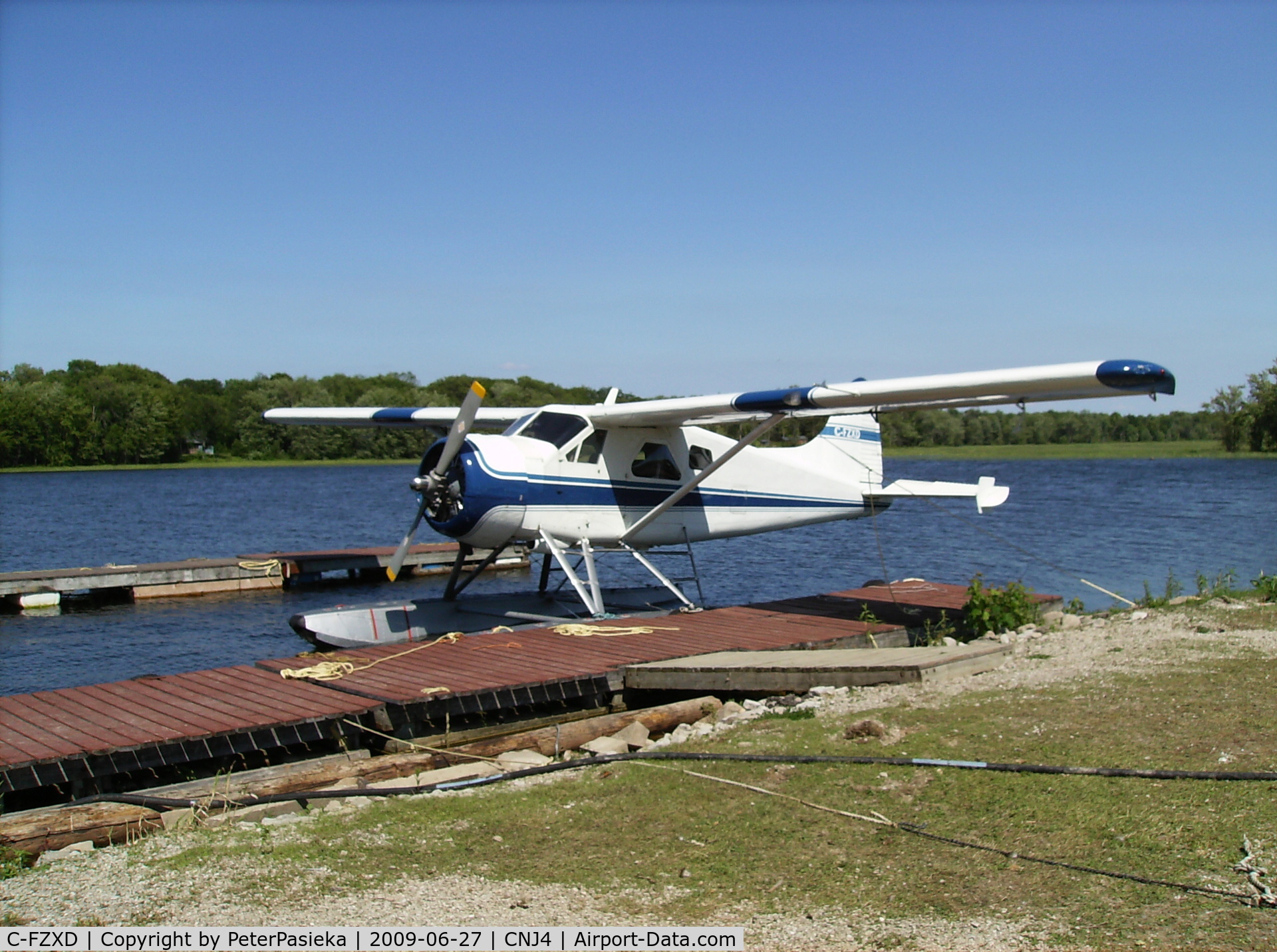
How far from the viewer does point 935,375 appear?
34.2ft

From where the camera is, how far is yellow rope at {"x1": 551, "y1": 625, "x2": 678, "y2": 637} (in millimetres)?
10625

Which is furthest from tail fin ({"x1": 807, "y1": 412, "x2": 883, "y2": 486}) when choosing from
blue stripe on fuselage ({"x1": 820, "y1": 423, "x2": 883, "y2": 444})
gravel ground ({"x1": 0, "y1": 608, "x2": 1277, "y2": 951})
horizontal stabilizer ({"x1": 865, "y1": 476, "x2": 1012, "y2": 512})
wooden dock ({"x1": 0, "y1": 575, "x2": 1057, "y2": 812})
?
gravel ground ({"x1": 0, "y1": 608, "x2": 1277, "y2": 951})

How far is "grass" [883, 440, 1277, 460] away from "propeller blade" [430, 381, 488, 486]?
8463 cm

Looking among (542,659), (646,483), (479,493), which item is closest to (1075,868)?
(542,659)

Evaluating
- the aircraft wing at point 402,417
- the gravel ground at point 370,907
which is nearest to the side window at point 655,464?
the aircraft wing at point 402,417

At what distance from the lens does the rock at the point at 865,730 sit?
659 centimetres

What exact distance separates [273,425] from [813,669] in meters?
55.5

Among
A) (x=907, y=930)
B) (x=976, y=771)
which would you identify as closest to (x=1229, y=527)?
(x=976, y=771)

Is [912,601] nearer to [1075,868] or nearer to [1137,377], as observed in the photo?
[1137,377]

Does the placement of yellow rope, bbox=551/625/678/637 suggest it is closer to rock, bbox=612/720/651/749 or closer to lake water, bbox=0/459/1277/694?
rock, bbox=612/720/651/749

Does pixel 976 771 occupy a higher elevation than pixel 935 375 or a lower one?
lower

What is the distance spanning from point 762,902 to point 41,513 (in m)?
40.7

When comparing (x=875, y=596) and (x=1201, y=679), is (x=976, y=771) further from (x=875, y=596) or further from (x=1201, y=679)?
(x=875, y=596)

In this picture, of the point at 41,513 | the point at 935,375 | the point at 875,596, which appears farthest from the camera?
the point at 41,513
